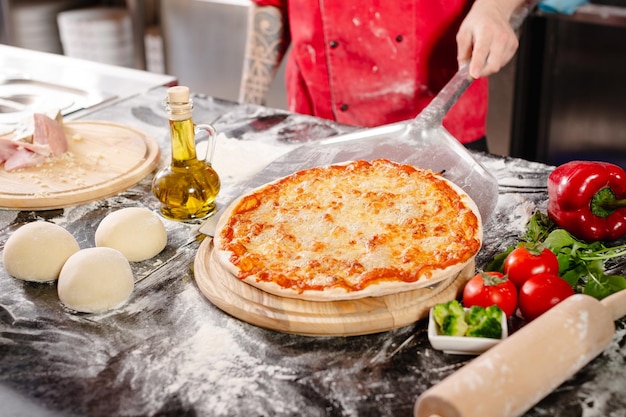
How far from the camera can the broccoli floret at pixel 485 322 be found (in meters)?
1.17

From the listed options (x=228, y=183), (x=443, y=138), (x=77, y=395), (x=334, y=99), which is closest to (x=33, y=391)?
(x=77, y=395)

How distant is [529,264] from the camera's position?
51.9 inches

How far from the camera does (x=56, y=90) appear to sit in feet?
8.14

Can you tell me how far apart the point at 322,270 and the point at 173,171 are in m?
0.48

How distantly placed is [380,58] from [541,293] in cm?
129

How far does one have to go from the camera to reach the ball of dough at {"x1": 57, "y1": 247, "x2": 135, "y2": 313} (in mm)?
1307

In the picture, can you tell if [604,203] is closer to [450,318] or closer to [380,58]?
[450,318]

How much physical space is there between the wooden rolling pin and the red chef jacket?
52.1 inches

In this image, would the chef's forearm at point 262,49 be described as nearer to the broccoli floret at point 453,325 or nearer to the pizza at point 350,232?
the pizza at point 350,232

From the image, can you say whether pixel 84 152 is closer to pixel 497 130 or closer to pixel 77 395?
pixel 77 395

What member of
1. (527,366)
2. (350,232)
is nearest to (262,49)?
(350,232)

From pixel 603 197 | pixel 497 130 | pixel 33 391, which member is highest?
pixel 603 197

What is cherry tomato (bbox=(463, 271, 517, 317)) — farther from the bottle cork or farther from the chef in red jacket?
the chef in red jacket

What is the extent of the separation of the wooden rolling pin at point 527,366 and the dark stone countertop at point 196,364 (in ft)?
0.20
